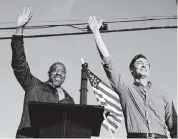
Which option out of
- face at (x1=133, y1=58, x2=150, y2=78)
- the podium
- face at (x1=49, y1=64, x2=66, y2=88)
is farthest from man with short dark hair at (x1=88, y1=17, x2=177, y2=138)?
face at (x1=49, y1=64, x2=66, y2=88)

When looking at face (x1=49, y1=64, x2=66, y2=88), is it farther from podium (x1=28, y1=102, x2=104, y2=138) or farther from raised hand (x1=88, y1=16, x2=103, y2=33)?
podium (x1=28, y1=102, x2=104, y2=138)

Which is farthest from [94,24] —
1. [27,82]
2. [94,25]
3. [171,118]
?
[171,118]

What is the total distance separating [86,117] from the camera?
662 centimetres

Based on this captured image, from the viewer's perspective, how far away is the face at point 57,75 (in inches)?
340

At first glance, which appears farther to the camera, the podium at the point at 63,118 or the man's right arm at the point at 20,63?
the man's right arm at the point at 20,63

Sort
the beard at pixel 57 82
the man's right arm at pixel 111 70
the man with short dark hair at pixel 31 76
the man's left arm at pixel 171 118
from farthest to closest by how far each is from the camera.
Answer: the beard at pixel 57 82 < the man with short dark hair at pixel 31 76 < the man's right arm at pixel 111 70 < the man's left arm at pixel 171 118

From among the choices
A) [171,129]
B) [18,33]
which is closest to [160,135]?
[171,129]

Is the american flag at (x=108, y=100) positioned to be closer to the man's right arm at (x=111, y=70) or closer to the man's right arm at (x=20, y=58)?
the man's right arm at (x=111, y=70)

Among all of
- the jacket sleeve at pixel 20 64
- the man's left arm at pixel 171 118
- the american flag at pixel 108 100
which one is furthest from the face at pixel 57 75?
the man's left arm at pixel 171 118

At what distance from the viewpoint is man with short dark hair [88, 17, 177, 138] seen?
7027mm

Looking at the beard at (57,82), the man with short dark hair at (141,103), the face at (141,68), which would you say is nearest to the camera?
the man with short dark hair at (141,103)

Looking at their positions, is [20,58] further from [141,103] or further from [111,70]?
[141,103]

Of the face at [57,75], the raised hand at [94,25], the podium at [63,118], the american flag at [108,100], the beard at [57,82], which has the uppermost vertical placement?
the raised hand at [94,25]

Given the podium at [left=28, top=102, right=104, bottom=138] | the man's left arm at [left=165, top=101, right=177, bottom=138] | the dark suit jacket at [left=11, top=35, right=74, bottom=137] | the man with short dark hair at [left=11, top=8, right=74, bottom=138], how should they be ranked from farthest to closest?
the man with short dark hair at [left=11, top=8, right=74, bottom=138], the dark suit jacket at [left=11, top=35, right=74, bottom=137], the man's left arm at [left=165, top=101, right=177, bottom=138], the podium at [left=28, top=102, right=104, bottom=138]
